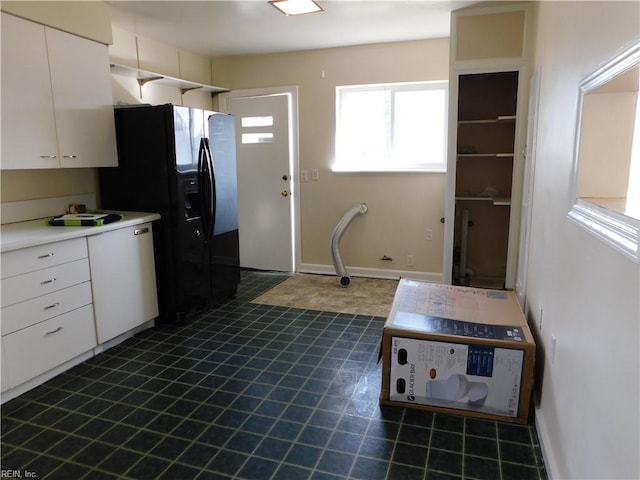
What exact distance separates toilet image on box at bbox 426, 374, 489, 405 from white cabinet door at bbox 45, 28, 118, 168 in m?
2.71

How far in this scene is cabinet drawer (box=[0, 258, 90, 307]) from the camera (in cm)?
227

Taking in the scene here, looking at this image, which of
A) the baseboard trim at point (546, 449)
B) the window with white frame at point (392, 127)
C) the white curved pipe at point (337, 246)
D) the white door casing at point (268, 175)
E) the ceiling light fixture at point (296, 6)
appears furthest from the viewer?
the white door casing at point (268, 175)

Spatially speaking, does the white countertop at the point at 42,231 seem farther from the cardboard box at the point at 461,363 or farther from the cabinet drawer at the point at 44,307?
the cardboard box at the point at 461,363

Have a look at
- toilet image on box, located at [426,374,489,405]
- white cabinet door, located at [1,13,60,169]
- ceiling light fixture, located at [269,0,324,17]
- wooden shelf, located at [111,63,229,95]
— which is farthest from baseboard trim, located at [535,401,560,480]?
wooden shelf, located at [111,63,229,95]

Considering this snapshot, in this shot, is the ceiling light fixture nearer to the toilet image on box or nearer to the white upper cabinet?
the white upper cabinet

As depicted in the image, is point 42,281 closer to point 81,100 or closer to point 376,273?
point 81,100

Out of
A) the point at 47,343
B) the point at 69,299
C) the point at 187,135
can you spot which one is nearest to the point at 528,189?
the point at 187,135

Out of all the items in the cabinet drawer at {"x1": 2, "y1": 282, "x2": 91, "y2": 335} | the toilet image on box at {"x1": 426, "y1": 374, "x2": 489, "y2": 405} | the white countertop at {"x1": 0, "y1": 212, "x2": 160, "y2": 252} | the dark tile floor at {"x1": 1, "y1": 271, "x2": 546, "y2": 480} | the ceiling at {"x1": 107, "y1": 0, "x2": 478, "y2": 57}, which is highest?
the ceiling at {"x1": 107, "y1": 0, "x2": 478, "y2": 57}

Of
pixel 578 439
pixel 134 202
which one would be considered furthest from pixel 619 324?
pixel 134 202

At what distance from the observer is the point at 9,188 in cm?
288

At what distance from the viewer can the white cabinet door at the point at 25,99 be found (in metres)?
2.49

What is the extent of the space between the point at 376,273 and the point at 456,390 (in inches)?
99.5

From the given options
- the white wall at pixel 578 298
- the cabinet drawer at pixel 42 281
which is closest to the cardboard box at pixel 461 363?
the white wall at pixel 578 298

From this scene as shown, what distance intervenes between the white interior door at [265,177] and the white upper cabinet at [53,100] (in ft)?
6.06
